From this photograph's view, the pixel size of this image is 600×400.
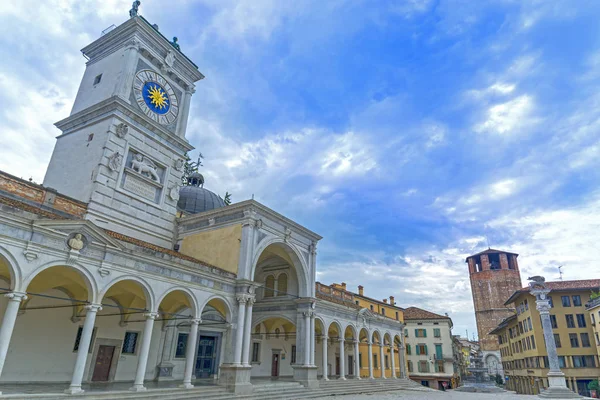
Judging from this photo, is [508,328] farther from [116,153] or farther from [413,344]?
[116,153]

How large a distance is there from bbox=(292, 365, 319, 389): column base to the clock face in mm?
15780

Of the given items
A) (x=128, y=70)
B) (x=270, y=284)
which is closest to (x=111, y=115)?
(x=128, y=70)

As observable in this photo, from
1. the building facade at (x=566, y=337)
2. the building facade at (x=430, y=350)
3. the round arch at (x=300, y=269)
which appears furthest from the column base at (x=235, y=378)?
the building facade at (x=430, y=350)

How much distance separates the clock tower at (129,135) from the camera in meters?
17.9

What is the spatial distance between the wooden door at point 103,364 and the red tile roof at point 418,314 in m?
42.6

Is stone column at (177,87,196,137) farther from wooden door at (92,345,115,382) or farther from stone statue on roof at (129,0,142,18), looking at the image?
wooden door at (92,345,115,382)

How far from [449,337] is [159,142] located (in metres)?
43.9

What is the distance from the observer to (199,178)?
31781mm

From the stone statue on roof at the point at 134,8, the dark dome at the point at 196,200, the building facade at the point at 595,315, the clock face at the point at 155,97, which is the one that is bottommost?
the building facade at the point at 595,315

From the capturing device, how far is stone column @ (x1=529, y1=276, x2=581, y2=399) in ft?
68.8

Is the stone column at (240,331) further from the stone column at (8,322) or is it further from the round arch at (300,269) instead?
the stone column at (8,322)

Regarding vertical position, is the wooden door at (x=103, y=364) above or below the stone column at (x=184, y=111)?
below

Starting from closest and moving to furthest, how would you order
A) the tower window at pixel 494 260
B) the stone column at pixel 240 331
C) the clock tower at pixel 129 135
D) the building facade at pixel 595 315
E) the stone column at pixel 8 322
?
the stone column at pixel 8 322, the stone column at pixel 240 331, the clock tower at pixel 129 135, the building facade at pixel 595 315, the tower window at pixel 494 260

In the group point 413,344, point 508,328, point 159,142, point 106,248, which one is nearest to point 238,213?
point 159,142
